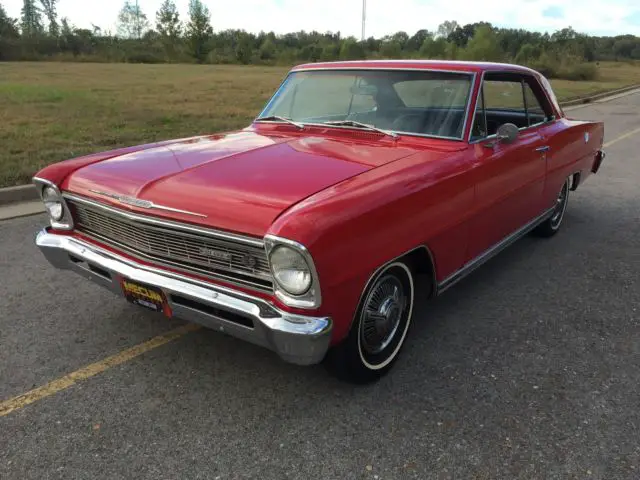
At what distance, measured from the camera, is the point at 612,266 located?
4574 millimetres

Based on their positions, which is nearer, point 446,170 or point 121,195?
point 121,195

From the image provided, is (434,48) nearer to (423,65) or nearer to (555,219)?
(555,219)

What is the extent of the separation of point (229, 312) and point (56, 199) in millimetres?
1468

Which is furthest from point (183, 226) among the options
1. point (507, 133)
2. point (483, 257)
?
point (507, 133)

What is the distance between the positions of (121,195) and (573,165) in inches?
162

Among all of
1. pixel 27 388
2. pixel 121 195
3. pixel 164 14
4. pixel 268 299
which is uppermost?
pixel 164 14

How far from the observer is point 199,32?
217 ft

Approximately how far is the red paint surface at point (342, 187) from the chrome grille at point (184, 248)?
0.08 metres

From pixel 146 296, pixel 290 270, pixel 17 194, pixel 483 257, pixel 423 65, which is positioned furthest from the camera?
pixel 17 194

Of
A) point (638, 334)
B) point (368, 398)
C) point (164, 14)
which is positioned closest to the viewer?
point (368, 398)

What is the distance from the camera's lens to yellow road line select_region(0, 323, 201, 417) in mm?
2707

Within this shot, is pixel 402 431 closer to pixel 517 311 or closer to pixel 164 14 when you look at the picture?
pixel 517 311

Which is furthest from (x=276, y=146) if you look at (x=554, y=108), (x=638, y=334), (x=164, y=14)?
(x=164, y=14)

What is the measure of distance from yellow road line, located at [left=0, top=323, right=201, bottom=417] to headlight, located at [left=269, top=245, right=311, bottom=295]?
124 centimetres
